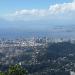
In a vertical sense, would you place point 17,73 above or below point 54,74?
above

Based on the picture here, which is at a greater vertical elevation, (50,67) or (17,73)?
(17,73)

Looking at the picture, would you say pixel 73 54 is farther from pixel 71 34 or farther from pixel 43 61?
pixel 71 34

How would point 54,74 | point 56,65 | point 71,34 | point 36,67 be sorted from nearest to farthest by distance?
point 54,74, point 36,67, point 56,65, point 71,34

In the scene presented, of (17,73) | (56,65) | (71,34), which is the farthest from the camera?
(71,34)

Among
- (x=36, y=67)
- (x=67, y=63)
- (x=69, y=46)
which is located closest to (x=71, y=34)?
(x=69, y=46)

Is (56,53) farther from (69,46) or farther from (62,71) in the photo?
(62,71)

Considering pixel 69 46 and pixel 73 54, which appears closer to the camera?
pixel 73 54

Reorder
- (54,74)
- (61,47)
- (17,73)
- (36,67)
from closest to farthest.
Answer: (17,73) < (54,74) < (36,67) < (61,47)

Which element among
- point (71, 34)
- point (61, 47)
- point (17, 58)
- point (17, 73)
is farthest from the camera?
point (71, 34)

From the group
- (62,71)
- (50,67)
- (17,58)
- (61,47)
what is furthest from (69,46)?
(62,71)
